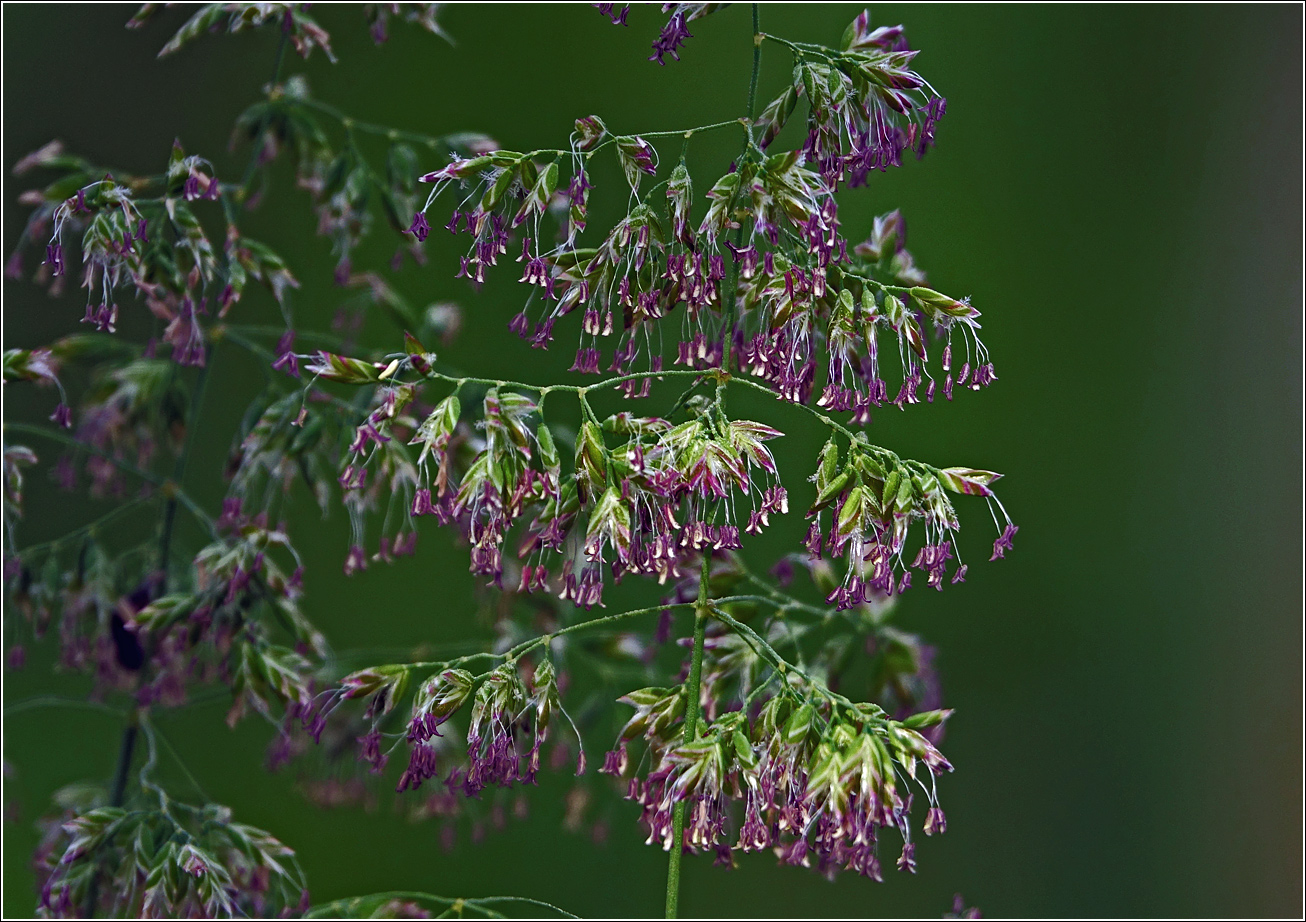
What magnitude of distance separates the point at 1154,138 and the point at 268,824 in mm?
1412

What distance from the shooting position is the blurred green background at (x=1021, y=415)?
1276 millimetres

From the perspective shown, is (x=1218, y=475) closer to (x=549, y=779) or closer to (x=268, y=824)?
(x=549, y=779)

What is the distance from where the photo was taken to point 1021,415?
4.83 ft

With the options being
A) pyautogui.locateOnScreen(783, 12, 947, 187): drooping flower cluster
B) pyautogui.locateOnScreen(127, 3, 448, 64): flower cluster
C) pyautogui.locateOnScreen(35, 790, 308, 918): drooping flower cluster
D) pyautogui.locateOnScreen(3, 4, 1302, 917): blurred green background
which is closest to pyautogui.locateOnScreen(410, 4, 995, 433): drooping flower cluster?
pyautogui.locateOnScreen(783, 12, 947, 187): drooping flower cluster


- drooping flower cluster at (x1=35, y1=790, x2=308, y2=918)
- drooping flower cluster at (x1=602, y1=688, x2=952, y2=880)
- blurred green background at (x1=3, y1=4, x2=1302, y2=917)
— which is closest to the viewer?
drooping flower cluster at (x1=602, y1=688, x2=952, y2=880)

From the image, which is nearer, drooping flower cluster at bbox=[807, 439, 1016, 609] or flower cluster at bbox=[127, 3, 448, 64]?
drooping flower cluster at bbox=[807, 439, 1016, 609]

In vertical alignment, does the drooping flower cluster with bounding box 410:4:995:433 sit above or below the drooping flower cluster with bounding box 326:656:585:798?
above

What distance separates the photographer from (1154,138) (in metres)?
1.48

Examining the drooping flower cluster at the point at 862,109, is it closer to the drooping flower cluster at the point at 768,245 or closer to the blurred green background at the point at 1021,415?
the drooping flower cluster at the point at 768,245

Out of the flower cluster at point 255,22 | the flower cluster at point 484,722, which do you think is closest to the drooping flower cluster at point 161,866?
the flower cluster at point 484,722

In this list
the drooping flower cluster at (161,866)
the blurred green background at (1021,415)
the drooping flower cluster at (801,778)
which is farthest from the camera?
the blurred green background at (1021,415)

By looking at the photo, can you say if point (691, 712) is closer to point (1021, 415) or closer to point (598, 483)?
point (598, 483)

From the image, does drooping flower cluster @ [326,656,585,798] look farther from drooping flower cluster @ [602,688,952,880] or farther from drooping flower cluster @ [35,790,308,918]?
drooping flower cluster @ [35,790,308,918]

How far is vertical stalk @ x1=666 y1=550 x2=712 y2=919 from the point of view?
0.57 meters
